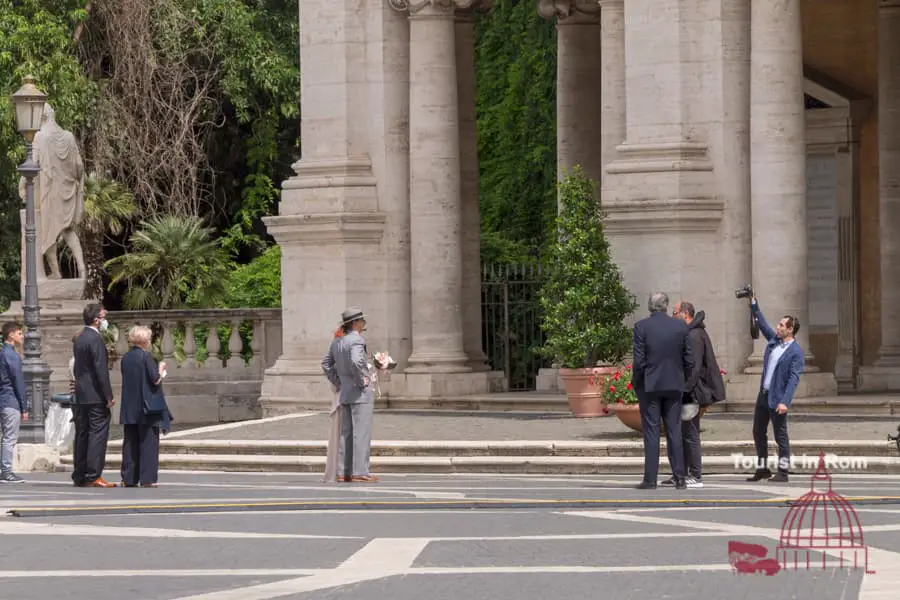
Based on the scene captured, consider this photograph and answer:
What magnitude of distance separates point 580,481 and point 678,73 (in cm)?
774

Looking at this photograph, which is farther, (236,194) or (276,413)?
(236,194)

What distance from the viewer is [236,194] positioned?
4878cm

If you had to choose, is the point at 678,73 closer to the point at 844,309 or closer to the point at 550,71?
the point at 844,309

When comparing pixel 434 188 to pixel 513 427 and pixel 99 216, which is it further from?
pixel 99 216

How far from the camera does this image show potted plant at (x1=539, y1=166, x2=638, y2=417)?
88.9ft

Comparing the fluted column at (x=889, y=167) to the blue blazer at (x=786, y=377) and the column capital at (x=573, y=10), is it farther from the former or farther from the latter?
the blue blazer at (x=786, y=377)

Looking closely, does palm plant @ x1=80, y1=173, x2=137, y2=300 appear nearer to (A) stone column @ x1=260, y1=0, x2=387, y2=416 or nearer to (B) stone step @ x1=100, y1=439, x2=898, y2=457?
(A) stone column @ x1=260, y1=0, x2=387, y2=416

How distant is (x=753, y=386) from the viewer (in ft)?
90.0

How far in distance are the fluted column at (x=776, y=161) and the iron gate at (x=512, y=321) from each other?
273 inches

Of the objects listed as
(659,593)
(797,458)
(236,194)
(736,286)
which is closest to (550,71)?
(236,194)

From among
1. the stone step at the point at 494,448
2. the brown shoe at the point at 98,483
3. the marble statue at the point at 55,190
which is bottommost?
the brown shoe at the point at 98,483

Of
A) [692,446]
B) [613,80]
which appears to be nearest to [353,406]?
[692,446]

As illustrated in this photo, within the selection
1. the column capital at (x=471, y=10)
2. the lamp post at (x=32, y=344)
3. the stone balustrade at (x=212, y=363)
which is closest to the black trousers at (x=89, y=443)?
the lamp post at (x=32, y=344)

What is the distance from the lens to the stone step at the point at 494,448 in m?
22.4
